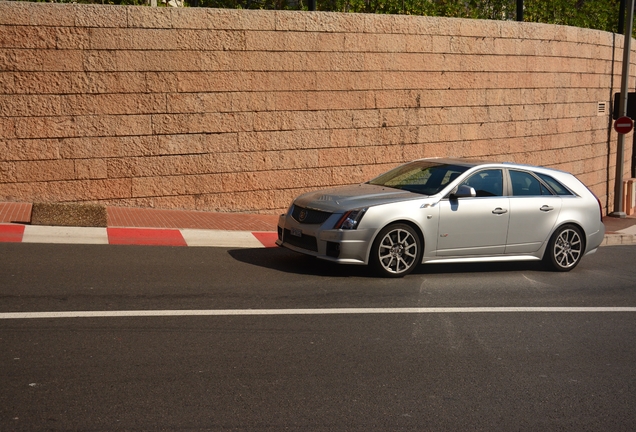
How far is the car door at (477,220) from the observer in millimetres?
10242

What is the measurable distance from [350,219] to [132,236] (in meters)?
3.56

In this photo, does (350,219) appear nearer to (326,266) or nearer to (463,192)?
(326,266)

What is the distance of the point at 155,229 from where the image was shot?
1234 cm

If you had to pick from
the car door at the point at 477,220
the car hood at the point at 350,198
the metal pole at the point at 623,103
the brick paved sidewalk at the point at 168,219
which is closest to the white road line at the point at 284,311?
the car door at the point at 477,220

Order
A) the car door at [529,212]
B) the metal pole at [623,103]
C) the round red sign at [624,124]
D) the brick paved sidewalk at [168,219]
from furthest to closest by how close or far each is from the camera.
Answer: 1. the round red sign at [624,124]
2. the metal pole at [623,103]
3. the brick paved sidewalk at [168,219]
4. the car door at [529,212]

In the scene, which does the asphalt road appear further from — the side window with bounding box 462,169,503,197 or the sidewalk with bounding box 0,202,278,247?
the side window with bounding box 462,169,503,197

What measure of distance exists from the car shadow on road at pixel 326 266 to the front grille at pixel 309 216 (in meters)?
0.59

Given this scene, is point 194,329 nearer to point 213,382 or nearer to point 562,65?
point 213,382

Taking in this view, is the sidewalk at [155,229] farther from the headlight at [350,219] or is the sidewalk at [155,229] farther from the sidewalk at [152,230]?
the headlight at [350,219]

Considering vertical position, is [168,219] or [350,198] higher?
[350,198]

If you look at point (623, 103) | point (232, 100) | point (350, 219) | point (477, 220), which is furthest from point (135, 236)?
point (623, 103)

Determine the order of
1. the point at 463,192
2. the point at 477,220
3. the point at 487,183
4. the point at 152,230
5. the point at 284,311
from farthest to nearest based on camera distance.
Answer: the point at 152,230
the point at 487,183
the point at 477,220
the point at 463,192
the point at 284,311

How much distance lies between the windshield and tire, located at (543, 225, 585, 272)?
1604mm

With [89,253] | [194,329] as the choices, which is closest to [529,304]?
[194,329]
